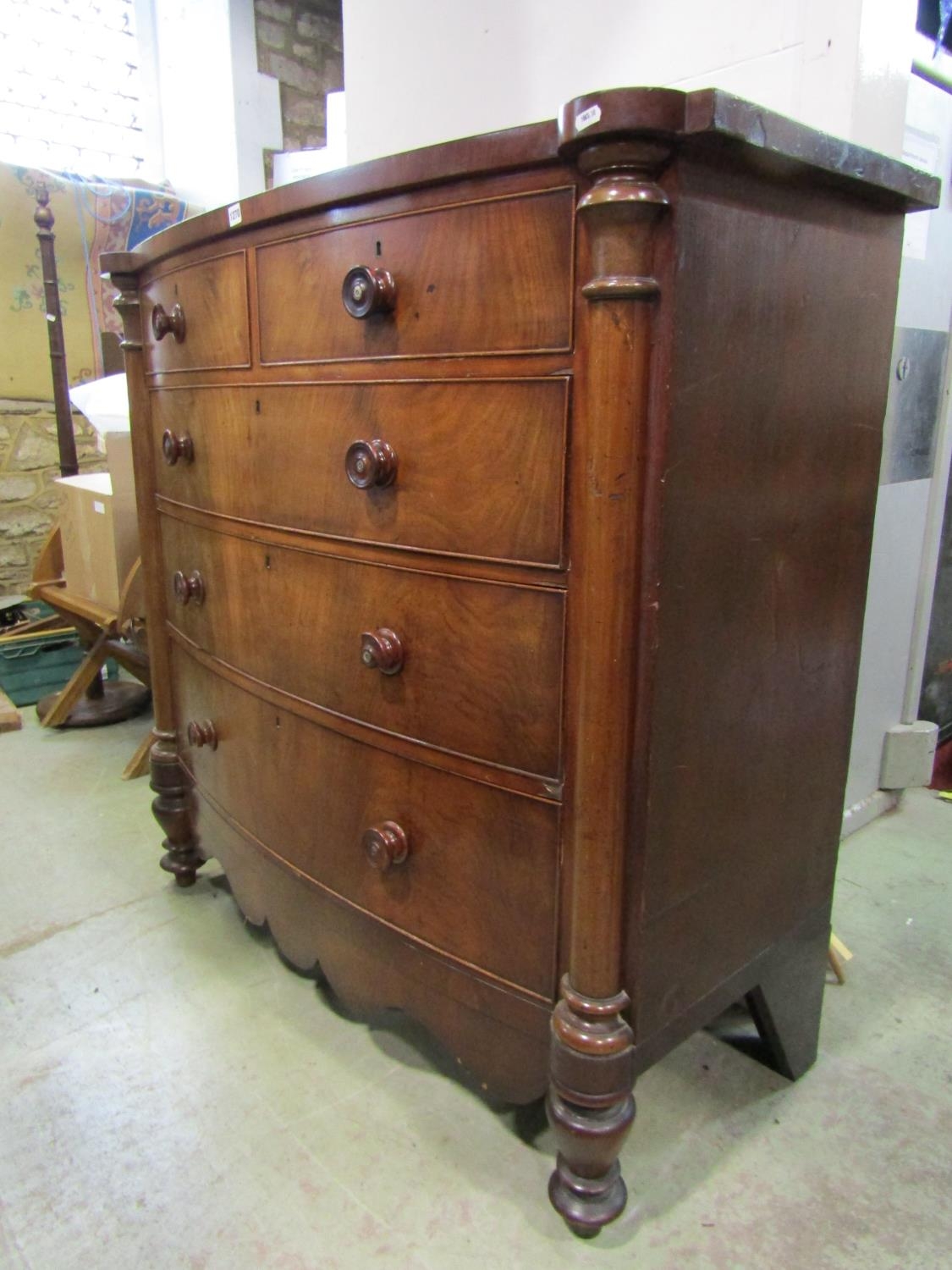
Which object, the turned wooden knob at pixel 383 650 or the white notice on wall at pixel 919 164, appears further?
the white notice on wall at pixel 919 164

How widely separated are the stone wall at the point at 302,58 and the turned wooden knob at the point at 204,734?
326cm

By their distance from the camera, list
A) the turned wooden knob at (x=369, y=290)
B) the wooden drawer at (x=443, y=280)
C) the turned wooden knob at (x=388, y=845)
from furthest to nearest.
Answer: the turned wooden knob at (x=388, y=845) → the turned wooden knob at (x=369, y=290) → the wooden drawer at (x=443, y=280)

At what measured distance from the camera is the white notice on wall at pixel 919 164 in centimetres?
150

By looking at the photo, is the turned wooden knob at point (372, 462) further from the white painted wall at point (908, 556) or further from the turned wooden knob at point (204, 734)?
the white painted wall at point (908, 556)

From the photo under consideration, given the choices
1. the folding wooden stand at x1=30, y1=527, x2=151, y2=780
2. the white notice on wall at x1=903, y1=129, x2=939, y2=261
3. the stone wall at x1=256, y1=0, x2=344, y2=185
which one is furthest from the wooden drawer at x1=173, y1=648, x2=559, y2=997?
→ the stone wall at x1=256, y1=0, x2=344, y2=185

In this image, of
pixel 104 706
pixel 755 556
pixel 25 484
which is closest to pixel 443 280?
pixel 755 556

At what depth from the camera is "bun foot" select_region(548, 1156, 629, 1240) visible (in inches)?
38.2

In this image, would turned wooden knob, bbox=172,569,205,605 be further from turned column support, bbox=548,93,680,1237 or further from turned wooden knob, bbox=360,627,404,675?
turned column support, bbox=548,93,680,1237

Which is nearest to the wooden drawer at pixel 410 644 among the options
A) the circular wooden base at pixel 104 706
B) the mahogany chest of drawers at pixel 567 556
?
the mahogany chest of drawers at pixel 567 556

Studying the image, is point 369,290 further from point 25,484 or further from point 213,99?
point 213,99

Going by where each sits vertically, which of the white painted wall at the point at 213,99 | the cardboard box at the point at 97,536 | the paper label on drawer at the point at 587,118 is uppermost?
the white painted wall at the point at 213,99

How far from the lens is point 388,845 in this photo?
1.04 meters

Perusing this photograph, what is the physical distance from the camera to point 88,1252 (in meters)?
0.98

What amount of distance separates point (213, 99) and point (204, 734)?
345 cm
